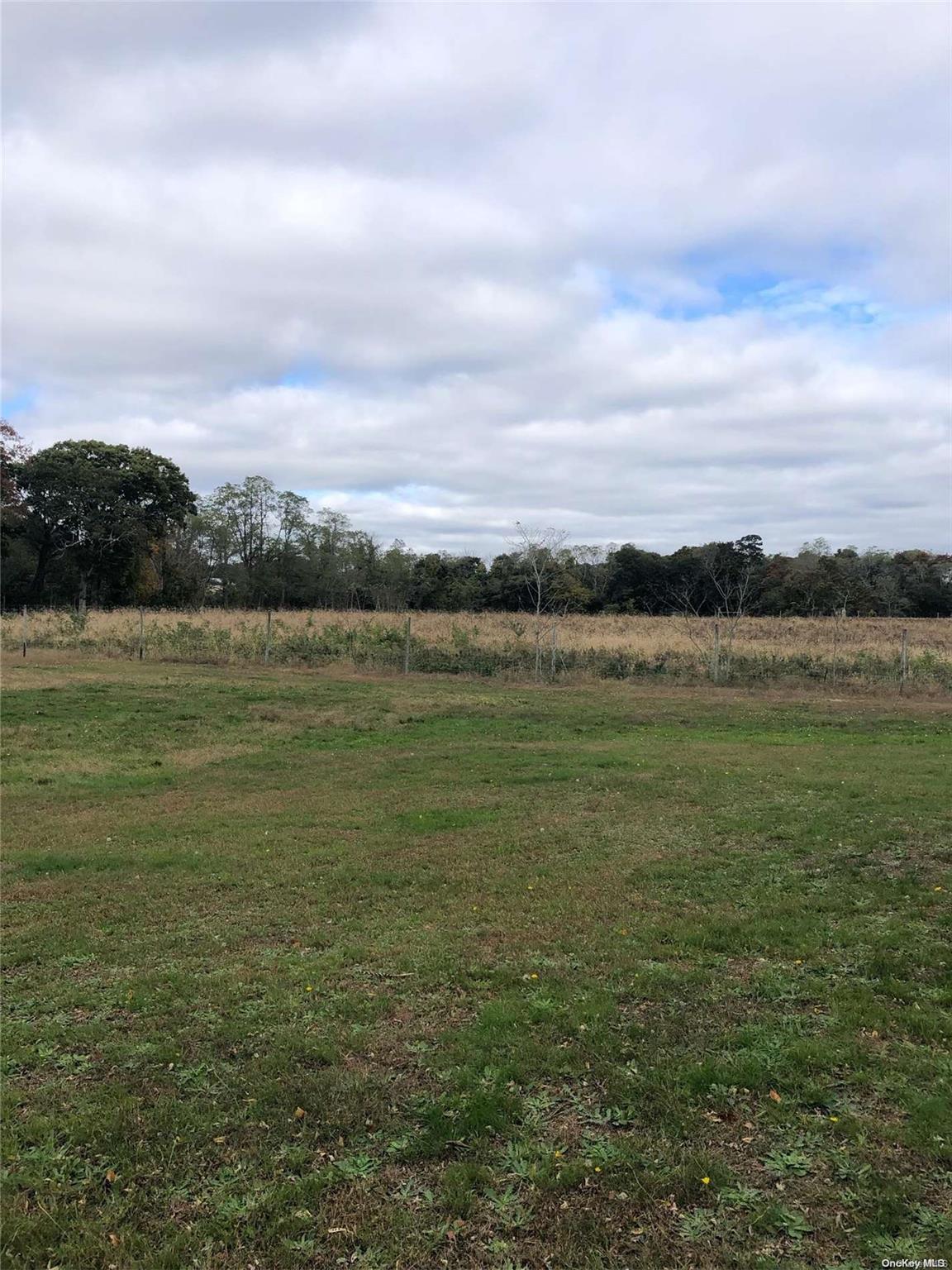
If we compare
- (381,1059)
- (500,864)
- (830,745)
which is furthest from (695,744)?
(381,1059)

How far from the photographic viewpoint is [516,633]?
1009 inches

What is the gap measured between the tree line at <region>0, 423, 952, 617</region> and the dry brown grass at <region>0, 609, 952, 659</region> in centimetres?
1143

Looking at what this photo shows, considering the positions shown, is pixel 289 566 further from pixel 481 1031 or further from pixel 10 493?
pixel 481 1031

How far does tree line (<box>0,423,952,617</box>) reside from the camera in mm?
45906

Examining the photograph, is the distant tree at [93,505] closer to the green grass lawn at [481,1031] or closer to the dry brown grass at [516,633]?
the dry brown grass at [516,633]

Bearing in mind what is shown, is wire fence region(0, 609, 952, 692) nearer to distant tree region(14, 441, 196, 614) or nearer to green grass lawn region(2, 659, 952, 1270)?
green grass lawn region(2, 659, 952, 1270)

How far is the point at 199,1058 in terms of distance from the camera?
362 centimetres

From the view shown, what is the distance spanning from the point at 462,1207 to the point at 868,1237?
130 centimetres

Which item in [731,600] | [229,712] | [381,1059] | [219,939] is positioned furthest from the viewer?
[731,600]

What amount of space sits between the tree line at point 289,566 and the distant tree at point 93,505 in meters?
0.07

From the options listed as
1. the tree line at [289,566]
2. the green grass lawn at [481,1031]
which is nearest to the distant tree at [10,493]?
the tree line at [289,566]

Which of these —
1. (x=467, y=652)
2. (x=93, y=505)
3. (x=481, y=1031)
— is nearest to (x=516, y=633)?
(x=467, y=652)

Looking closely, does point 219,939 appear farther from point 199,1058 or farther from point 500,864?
point 500,864

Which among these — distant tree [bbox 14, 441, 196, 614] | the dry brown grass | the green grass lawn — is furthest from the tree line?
the green grass lawn
